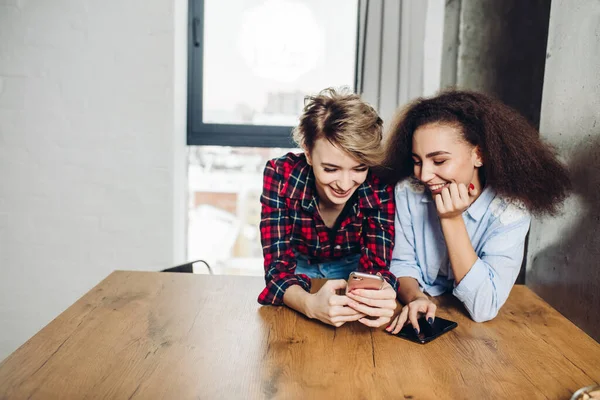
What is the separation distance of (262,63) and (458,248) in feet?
6.69

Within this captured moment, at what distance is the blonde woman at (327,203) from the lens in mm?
1483

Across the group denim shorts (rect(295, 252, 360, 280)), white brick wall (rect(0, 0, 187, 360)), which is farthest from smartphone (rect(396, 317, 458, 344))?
white brick wall (rect(0, 0, 187, 360))

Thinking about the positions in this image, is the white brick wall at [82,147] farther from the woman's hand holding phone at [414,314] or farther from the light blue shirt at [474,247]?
the woman's hand holding phone at [414,314]

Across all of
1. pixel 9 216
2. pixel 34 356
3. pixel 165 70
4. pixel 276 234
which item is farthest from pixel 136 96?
pixel 34 356

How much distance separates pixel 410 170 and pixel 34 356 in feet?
3.96

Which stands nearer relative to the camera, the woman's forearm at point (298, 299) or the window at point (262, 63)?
the woman's forearm at point (298, 299)

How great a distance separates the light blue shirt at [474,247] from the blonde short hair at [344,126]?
0.23m

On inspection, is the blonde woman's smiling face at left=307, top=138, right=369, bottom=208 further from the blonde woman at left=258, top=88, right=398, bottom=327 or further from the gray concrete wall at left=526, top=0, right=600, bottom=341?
Answer: the gray concrete wall at left=526, top=0, right=600, bottom=341

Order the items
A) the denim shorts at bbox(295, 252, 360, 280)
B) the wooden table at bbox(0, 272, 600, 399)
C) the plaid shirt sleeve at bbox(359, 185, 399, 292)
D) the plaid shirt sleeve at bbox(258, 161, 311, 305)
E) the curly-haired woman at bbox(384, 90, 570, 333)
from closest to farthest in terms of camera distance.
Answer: the wooden table at bbox(0, 272, 600, 399) → the curly-haired woman at bbox(384, 90, 570, 333) → the plaid shirt sleeve at bbox(258, 161, 311, 305) → the plaid shirt sleeve at bbox(359, 185, 399, 292) → the denim shorts at bbox(295, 252, 360, 280)

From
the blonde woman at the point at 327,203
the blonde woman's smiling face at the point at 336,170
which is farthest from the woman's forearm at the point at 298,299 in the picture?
the blonde woman's smiling face at the point at 336,170

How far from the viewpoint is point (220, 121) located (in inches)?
122

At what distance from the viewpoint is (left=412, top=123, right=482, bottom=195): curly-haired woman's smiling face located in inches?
58.6

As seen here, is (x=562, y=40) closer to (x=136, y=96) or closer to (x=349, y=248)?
(x=349, y=248)

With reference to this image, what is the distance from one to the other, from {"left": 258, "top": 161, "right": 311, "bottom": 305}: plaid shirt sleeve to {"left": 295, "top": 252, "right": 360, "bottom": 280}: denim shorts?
314 mm
